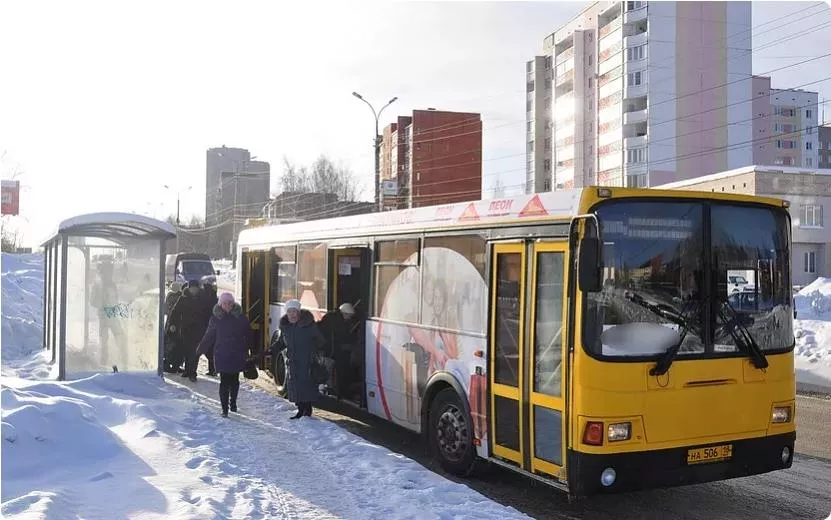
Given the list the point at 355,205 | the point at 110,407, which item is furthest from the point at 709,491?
the point at 355,205

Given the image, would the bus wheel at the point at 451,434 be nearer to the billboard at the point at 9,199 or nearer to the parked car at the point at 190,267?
the billboard at the point at 9,199

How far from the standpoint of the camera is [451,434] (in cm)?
787

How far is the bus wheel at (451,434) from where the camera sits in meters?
7.59

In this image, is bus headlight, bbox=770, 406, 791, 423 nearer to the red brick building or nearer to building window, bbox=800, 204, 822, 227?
building window, bbox=800, 204, 822, 227

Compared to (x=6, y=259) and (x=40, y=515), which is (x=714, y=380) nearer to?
(x=40, y=515)

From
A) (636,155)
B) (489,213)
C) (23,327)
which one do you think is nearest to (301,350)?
(489,213)

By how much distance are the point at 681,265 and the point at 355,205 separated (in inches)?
2821

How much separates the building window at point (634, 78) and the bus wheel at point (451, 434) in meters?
61.7

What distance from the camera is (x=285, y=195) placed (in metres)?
79.2

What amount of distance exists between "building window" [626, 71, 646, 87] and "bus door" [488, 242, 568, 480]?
62021mm

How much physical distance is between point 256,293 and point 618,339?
985 cm

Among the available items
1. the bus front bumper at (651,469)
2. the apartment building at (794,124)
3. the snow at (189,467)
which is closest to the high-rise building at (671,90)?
the apartment building at (794,124)

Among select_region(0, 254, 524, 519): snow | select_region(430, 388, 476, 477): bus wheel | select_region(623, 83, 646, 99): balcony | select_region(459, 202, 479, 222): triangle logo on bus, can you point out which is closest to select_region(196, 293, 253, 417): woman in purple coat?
select_region(0, 254, 524, 519): snow

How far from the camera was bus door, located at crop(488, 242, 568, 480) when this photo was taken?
6340 mm
